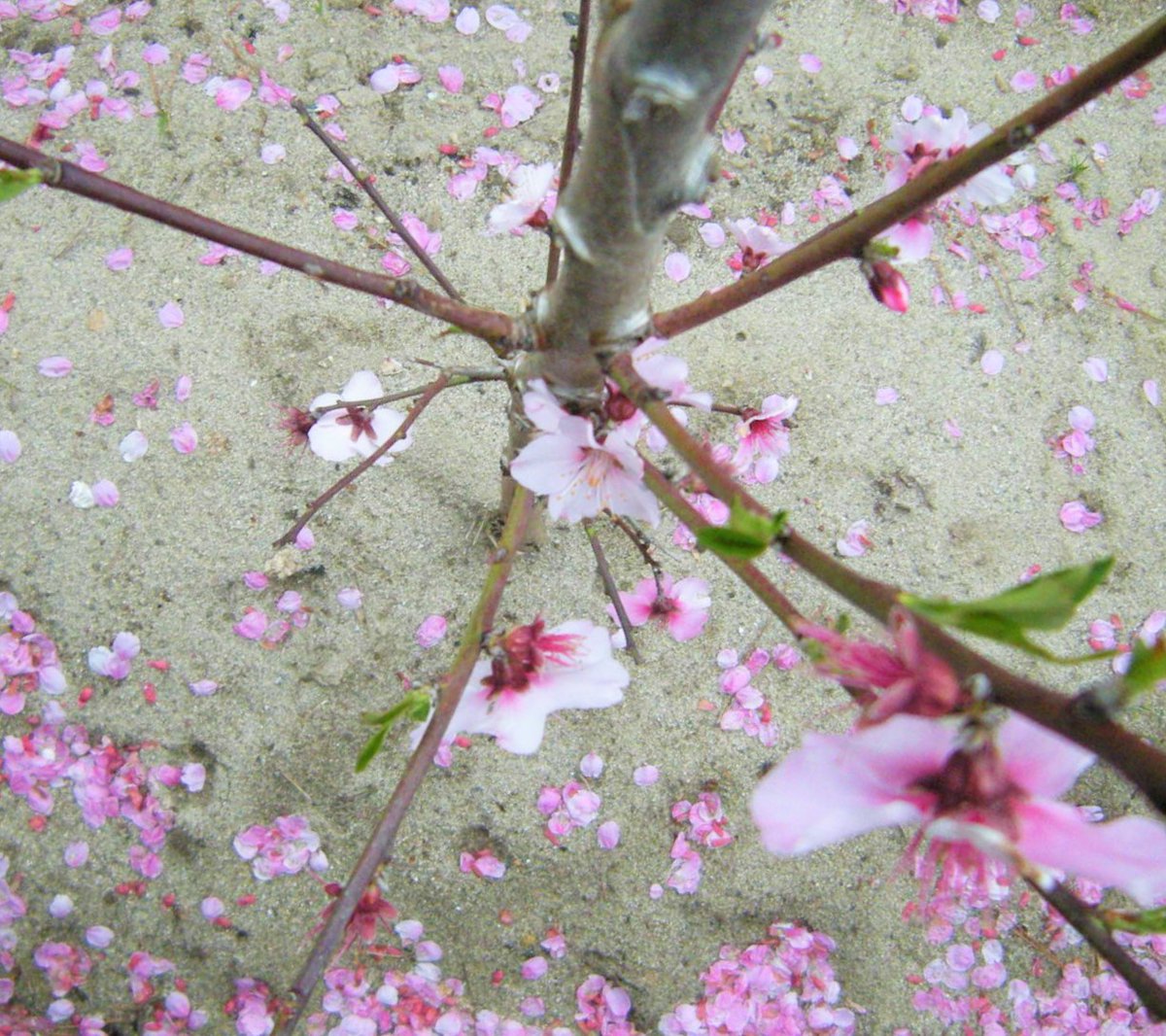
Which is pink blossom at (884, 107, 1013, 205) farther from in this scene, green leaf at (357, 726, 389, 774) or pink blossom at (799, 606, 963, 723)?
green leaf at (357, 726, 389, 774)

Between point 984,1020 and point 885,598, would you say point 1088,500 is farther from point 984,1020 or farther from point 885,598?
point 885,598

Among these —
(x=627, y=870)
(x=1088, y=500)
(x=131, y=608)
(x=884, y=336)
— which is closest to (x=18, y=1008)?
(x=131, y=608)

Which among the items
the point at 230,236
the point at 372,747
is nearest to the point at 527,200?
the point at 230,236

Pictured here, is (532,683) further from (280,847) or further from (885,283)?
(280,847)

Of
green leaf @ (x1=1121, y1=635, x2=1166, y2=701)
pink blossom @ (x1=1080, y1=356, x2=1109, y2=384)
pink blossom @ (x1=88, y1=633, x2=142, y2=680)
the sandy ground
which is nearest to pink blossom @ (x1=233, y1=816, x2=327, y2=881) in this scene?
the sandy ground

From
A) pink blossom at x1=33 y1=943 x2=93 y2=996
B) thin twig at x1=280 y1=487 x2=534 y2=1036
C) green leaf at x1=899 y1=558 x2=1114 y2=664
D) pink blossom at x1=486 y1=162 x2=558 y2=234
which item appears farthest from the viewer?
pink blossom at x1=33 y1=943 x2=93 y2=996
